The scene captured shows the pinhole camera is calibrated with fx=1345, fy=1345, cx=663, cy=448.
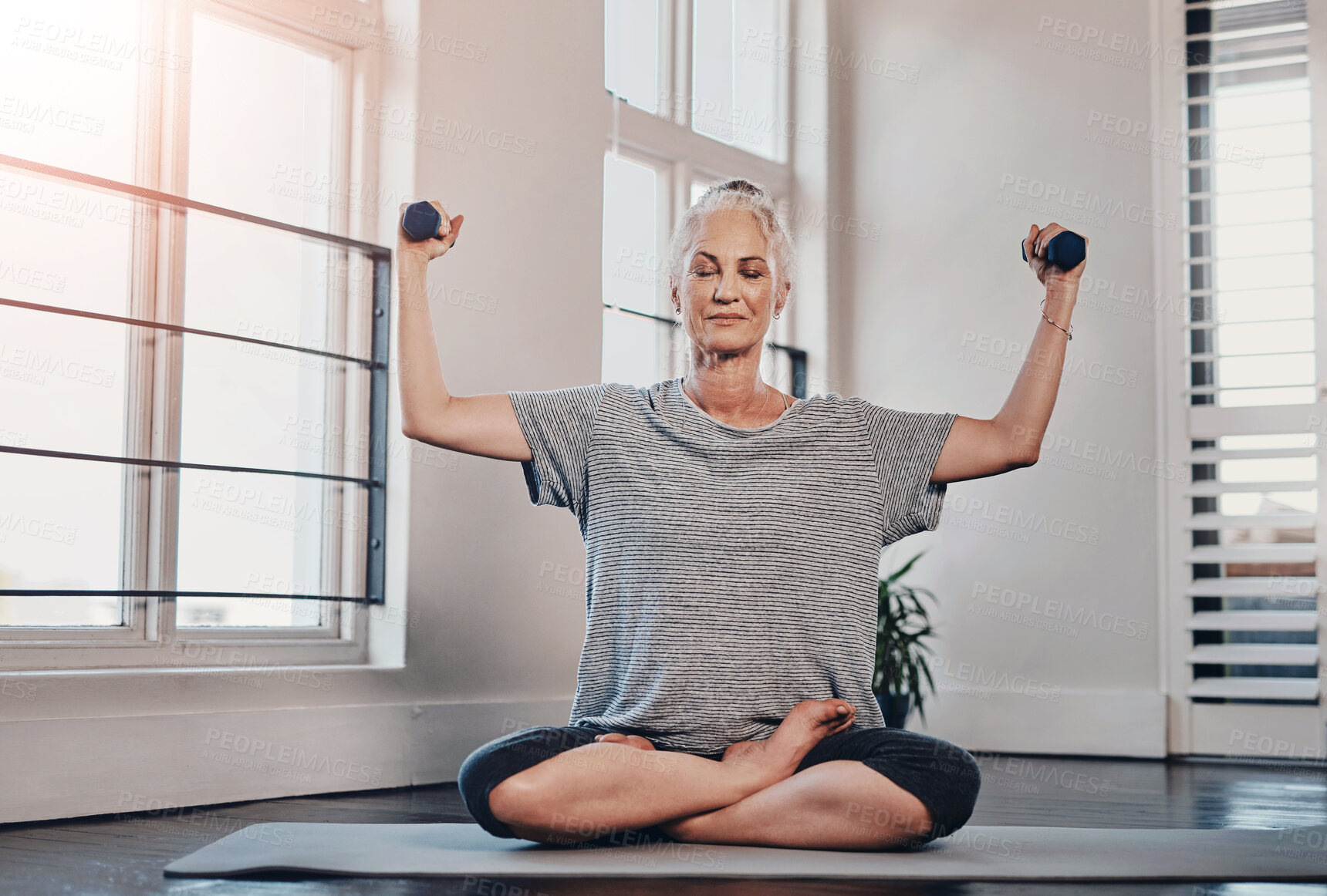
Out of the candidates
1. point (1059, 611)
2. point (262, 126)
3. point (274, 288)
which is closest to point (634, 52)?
point (262, 126)

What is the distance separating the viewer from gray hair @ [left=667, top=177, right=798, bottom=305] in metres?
2.20

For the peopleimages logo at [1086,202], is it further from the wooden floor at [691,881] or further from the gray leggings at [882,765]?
the gray leggings at [882,765]

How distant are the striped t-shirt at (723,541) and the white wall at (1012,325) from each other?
2078mm

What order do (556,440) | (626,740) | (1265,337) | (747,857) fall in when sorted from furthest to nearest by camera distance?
(1265,337) → (556,440) → (626,740) → (747,857)

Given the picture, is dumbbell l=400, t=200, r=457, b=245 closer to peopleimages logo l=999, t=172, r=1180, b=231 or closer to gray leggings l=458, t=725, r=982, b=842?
gray leggings l=458, t=725, r=982, b=842

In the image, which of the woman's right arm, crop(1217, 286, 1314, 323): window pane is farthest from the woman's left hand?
crop(1217, 286, 1314, 323): window pane

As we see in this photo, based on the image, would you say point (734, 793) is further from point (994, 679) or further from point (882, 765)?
point (994, 679)

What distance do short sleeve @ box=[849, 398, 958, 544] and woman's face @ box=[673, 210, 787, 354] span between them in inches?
8.7

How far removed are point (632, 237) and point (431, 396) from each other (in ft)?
6.86

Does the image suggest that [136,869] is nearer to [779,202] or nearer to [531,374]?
[531,374]

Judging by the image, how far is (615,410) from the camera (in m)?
2.14

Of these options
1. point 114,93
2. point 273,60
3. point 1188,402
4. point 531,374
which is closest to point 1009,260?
point 1188,402

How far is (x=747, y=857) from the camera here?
188 cm

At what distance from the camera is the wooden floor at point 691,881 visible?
1705mm
